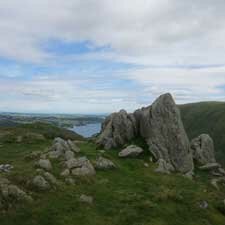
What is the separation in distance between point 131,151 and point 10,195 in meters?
23.8

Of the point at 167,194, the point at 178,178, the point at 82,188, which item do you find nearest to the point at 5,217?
the point at 82,188

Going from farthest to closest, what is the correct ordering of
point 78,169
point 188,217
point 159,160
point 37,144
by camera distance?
point 37,144, point 159,160, point 78,169, point 188,217

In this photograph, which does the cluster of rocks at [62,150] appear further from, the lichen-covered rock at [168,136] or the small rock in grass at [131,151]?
the lichen-covered rock at [168,136]

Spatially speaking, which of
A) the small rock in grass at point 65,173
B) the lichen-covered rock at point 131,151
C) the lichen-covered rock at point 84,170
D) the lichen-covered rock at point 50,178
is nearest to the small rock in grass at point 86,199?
the lichen-covered rock at point 50,178

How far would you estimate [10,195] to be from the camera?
2553 centimetres

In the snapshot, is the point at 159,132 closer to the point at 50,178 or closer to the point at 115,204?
the point at 50,178

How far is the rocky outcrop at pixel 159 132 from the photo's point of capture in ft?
167

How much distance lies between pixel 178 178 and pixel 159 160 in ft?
22.1

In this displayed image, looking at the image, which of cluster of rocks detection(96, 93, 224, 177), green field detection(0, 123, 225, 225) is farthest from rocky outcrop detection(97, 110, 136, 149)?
green field detection(0, 123, 225, 225)

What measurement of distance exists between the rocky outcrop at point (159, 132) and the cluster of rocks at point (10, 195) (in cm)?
2595

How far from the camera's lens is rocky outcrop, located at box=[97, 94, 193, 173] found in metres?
50.9

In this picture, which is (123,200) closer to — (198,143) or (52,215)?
(52,215)

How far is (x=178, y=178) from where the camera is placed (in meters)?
40.2

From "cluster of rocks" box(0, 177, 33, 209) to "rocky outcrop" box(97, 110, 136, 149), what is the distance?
85.1 ft
